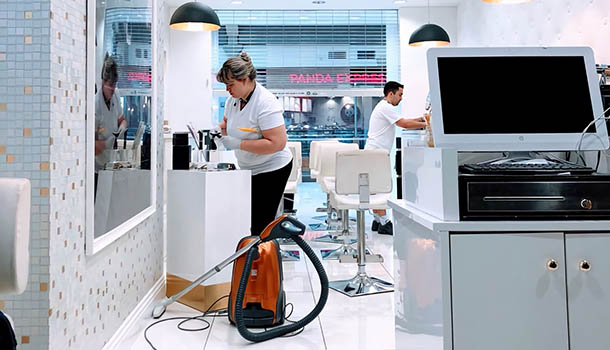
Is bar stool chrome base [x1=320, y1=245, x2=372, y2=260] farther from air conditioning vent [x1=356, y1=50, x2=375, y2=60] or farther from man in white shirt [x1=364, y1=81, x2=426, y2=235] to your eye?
air conditioning vent [x1=356, y1=50, x2=375, y2=60]

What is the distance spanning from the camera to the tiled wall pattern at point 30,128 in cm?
155

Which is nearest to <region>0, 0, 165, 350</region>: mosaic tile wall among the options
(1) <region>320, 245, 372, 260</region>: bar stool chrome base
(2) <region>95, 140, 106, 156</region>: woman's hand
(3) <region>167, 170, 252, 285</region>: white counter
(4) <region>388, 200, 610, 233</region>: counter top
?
(2) <region>95, 140, 106, 156</region>: woman's hand

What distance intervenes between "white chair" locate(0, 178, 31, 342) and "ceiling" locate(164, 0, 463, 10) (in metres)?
7.38

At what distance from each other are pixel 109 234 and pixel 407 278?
1280 millimetres

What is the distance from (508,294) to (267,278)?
1338mm

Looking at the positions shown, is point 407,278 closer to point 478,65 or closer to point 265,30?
point 478,65

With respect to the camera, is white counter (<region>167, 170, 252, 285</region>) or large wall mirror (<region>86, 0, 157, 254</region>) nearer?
large wall mirror (<region>86, 0, 157, 254</region>)

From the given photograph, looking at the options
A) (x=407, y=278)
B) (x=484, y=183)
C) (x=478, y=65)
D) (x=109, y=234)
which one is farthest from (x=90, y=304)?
(x=478, y=65)

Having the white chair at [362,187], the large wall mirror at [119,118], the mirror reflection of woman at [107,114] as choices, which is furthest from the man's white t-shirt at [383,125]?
the mirror reflection of woman at [107,114]

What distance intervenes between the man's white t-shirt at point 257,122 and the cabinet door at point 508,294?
1.63 m

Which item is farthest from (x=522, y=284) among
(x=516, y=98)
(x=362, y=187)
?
(x=362, y=187)

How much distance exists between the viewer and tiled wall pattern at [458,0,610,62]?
151 inches

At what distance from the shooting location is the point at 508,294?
145cm

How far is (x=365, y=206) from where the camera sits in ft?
11.0
